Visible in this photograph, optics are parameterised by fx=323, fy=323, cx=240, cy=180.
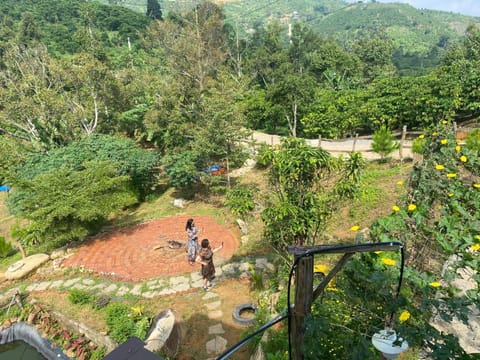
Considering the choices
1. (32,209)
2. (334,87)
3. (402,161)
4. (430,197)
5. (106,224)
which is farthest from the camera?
(334,87)

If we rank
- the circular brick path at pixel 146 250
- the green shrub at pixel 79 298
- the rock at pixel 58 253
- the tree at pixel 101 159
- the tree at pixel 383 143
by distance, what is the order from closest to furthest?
1. the green shrub at pixel 79 298
2. the circular brick path at pixel 146 250
3. the rock at pixel 58 253
4. the tree at pixel 101 159
5. the tree at pixel 383 143

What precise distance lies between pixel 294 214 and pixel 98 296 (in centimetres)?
486

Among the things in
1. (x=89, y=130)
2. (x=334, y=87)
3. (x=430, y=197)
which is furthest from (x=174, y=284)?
(x=334, y=87)

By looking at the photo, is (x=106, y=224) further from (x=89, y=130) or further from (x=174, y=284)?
(x=89, y=130)

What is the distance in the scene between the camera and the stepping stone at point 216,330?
18.6ft

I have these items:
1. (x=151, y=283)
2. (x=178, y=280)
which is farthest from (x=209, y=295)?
(x=151, y=283)

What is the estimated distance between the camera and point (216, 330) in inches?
225

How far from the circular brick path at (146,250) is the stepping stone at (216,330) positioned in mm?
2158

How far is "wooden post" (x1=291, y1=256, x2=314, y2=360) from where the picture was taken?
83.2 inches

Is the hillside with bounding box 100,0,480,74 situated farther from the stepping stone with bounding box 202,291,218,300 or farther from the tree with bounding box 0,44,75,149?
the stepping stone with bounding box 202,291,218,300

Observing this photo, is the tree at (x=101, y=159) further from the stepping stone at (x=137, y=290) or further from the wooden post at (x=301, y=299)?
the wooden post at (x=301, y=299)

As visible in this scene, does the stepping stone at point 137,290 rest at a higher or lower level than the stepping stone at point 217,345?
lower

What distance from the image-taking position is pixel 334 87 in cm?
2875

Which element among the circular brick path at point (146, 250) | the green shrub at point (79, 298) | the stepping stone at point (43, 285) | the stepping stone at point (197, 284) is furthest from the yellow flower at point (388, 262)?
the stepping stone at point (43, 285)
